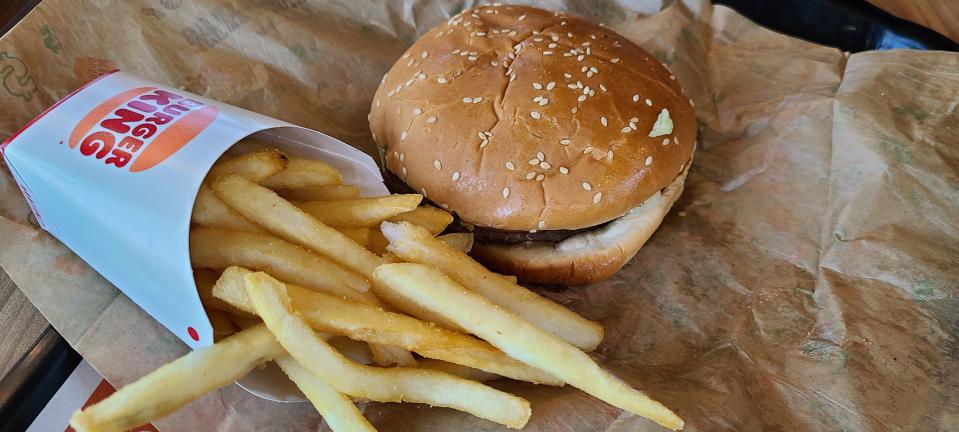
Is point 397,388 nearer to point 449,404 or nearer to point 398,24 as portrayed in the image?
point 449,404

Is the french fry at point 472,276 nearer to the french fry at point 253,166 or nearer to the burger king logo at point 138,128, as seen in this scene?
the french fry at point 253,166

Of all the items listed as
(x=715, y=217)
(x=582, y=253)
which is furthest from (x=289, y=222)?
(x=715, y=217)

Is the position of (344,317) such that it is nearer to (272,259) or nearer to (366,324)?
(366,324)

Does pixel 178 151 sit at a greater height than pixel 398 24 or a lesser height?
greater

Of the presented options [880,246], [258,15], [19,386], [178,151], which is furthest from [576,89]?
[19,386]

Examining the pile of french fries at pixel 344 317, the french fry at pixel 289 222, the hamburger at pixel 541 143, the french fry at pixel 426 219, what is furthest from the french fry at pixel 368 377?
the hamburger at pixel 541 143

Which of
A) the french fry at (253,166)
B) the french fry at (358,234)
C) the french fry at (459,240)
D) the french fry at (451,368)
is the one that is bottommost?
the french fry at (451,368)
